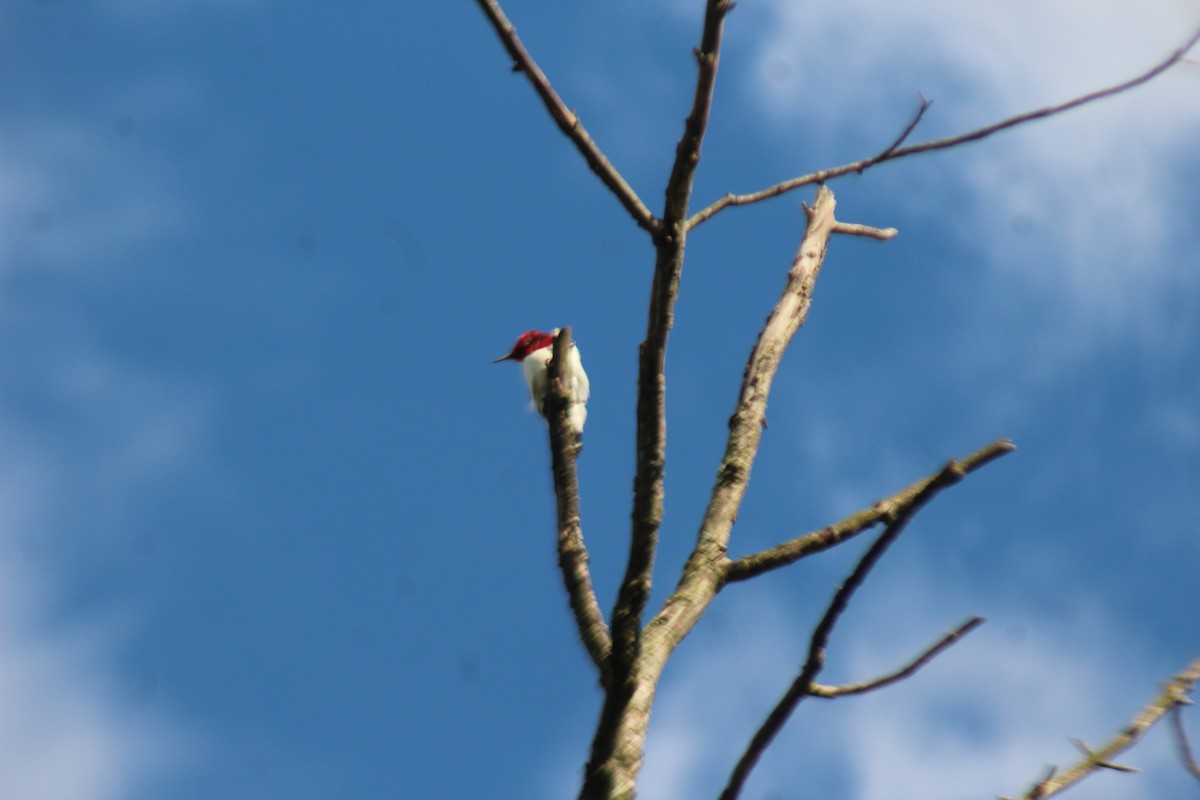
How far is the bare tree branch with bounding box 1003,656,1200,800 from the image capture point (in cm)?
249

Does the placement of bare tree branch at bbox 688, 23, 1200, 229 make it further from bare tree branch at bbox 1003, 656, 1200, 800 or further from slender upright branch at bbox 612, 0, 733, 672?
bare tree branch at bbox 1003, 656, 1200, 800

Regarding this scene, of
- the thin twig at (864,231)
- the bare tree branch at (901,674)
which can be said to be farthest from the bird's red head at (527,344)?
the bare tree branch at (901,674)

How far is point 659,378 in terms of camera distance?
8.25 feet

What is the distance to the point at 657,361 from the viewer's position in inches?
98.3

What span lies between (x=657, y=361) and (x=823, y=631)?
687 mm

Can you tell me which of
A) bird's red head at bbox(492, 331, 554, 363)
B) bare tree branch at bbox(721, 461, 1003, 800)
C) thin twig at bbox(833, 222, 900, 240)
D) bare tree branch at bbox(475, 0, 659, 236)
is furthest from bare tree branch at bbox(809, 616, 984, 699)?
bird's red head at bbox(492, 331, 554, 363)

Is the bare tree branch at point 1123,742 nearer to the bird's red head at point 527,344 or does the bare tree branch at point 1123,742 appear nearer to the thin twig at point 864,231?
the thin twig at point 864,231

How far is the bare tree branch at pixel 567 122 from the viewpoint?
2215mm

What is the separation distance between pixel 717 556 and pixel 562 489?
18.9 inches

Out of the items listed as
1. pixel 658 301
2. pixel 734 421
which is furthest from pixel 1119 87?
pixel 734 421

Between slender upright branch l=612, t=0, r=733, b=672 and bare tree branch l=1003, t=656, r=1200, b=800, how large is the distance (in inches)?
39.0

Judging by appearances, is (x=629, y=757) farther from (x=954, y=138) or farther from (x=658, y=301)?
(x=954, y=138)

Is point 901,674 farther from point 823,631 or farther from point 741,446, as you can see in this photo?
point 741,446

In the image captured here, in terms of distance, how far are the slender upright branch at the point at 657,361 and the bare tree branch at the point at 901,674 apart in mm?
458
